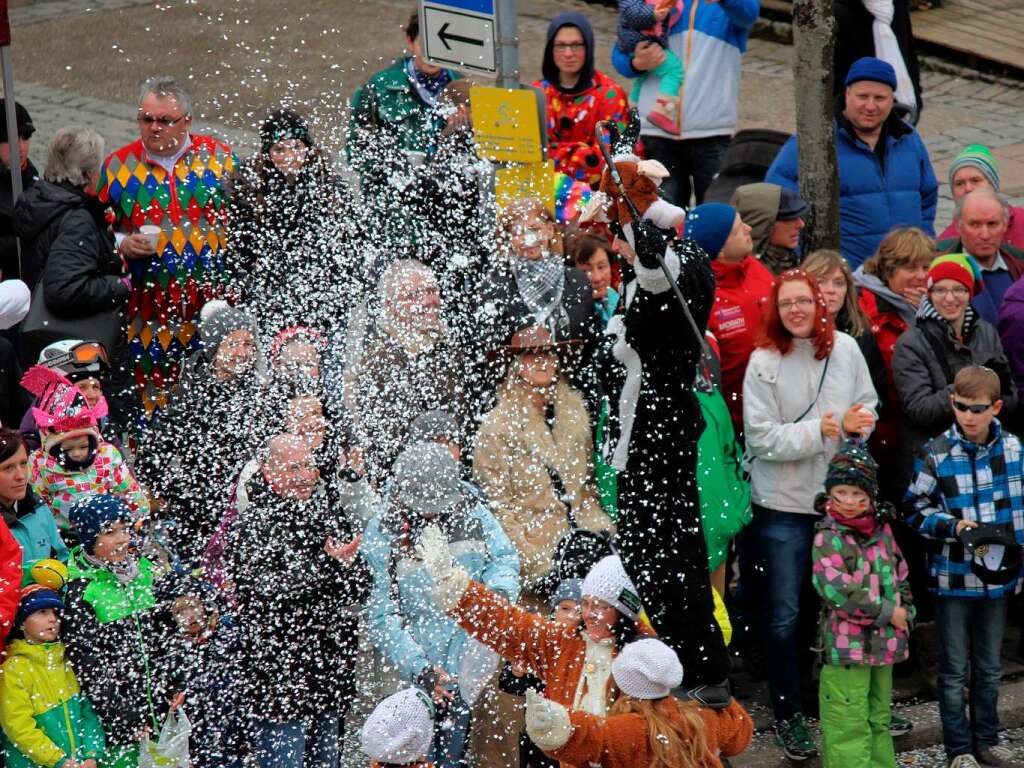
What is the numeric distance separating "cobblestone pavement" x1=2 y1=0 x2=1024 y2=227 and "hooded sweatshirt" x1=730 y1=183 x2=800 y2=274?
3.98 meters

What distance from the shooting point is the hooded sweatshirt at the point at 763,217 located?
8266 mm

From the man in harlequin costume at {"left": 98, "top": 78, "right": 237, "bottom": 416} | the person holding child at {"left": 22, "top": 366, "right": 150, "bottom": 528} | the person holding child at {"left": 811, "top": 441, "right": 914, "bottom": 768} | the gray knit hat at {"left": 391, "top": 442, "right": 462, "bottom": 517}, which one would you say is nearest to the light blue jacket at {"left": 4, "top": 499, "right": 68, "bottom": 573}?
the person holding child at {"left": 22, "top": 366, "right": 150, "bottom": 528}

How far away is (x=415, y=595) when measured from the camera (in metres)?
6.45

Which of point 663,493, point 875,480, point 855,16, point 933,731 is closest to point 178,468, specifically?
point 663,493

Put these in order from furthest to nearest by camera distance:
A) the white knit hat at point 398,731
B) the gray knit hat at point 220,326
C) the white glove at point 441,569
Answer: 1. the gray knit hat at point 220,326
2. the white glove at point 441,569
3. the white knit hat at point 398,731

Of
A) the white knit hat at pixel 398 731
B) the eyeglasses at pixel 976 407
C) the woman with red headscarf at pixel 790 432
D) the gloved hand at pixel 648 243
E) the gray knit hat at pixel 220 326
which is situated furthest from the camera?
the gray knit hat at pixel 220 326

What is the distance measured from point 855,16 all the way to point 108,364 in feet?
16.4

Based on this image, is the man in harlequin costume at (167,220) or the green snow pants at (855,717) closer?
the green snow pants at (855,717)

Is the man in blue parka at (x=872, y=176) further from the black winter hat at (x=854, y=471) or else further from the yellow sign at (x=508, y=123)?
the black winter hat at (x=854, y=471)

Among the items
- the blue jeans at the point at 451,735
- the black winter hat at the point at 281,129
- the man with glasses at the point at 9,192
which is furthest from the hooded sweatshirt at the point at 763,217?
the man with glasses at the point at 9,192

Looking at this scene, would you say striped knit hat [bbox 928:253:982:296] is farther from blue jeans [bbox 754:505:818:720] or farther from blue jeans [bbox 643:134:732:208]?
blue jeans [bbox 643:134:732:208]

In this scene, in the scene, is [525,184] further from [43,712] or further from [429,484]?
[43,712]

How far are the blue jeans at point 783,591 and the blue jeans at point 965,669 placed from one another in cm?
58

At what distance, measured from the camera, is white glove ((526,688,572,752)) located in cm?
529
